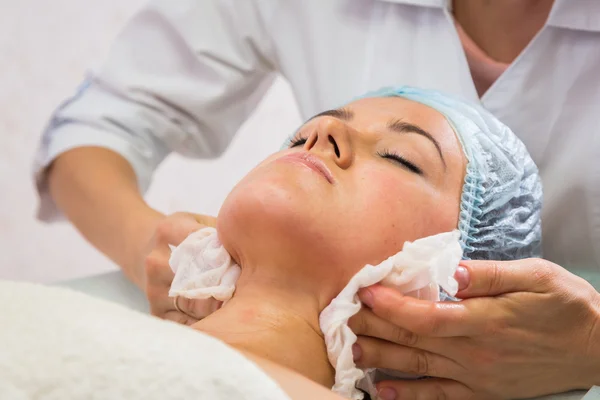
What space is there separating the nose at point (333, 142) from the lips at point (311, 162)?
2 cm

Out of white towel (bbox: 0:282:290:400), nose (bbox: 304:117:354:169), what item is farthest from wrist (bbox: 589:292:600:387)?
white towel (bbox: 0:282:290:400)

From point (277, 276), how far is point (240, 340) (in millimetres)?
108

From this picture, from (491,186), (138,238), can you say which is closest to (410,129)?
(491,186)

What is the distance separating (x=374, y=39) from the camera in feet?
4.47

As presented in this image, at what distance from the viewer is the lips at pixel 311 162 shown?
93cm

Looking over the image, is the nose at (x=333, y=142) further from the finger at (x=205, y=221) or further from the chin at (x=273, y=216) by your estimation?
the finger at (x=205, y=221)

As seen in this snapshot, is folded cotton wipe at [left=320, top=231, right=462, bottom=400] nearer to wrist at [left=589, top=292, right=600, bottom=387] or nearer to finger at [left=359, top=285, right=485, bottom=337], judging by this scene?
finger at [left=359, top=285, right=485, bottom=337]

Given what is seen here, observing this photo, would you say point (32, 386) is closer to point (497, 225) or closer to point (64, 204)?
point (497, 225)

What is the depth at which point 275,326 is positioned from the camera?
34.4 inches

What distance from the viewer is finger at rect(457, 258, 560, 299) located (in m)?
0.82

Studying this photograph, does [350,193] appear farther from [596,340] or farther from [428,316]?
[596,340]

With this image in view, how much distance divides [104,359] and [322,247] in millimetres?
372

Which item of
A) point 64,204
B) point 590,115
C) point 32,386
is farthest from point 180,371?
point 64,204

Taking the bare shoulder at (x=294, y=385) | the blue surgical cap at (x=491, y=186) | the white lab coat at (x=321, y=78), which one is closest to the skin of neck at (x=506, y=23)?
the white lab coat at (x=321, y=78)
